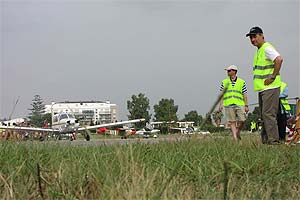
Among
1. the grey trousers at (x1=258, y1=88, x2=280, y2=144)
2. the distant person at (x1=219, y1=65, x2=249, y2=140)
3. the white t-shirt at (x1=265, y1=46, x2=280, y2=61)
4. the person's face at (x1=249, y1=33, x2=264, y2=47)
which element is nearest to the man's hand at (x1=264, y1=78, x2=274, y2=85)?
the grey trousers at (x1=258, y1=88, x2=280, y2=144)

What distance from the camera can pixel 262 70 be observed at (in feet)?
20.4

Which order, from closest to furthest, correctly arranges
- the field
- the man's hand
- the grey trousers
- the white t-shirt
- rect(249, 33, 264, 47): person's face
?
the field, the grey trousers, the man's hand, the white t-shirt, rect(249, 33, 264, 47): person's face

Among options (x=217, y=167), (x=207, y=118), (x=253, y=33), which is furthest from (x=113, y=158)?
(x=253, y=33)

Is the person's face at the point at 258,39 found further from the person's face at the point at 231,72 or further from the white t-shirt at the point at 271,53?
the person's face at the point at 231,72

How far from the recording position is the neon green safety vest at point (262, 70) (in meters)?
6.09

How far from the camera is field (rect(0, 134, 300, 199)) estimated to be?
2562 mm

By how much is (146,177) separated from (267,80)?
3.72 m

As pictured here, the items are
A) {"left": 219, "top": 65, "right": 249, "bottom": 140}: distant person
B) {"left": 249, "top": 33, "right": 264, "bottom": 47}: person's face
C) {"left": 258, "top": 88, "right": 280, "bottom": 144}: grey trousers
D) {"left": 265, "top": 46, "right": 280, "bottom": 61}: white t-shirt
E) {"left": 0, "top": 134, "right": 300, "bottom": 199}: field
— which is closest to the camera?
{"left": 0, "top": 134, "right": 300, "bottom": 199}: field

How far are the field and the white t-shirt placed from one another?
2.74 metres

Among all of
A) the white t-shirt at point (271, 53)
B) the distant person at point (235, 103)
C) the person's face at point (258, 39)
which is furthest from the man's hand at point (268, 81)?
the distant person at point (235, 103)

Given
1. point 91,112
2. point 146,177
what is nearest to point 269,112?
point 91,112

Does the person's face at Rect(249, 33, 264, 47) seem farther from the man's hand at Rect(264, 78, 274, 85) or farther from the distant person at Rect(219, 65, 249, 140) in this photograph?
the distant person at Rect(219, 65, 249, 140)

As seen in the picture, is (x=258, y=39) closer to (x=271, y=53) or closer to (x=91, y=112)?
(x=271, y=53)

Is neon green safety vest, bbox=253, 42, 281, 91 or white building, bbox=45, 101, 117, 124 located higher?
neon green safety vest, bbox=253, 42, 281, 91
